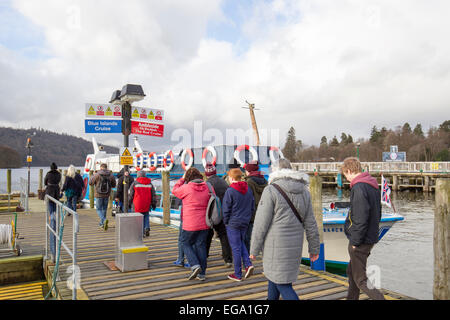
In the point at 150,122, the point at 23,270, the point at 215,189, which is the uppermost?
the point at 150,122

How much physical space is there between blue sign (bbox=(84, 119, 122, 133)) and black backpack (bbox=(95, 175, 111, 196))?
368 centimetres

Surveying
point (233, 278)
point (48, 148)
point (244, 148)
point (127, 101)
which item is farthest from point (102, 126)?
point (48, 148)

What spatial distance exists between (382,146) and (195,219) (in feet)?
356

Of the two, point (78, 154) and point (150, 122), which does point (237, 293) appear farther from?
point (78, 154)

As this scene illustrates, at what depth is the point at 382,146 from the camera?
104 metres

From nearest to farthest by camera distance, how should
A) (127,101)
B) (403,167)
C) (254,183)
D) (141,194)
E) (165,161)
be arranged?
1. (254,183)
2. (127,101)
3. (141,194)
4. (165,161)
5. (403,167)

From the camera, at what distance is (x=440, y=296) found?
4.41m

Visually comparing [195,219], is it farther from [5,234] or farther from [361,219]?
[5,234]

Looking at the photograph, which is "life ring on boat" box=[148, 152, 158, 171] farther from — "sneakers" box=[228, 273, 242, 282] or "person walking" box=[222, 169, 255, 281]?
"person walking" box=[222, 169, 255, 281]

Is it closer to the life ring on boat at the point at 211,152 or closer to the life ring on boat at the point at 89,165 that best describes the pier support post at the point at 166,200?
the life ring on boat at the point at 211,152

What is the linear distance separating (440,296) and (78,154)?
189 m

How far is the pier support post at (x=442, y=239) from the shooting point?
4309 mm
